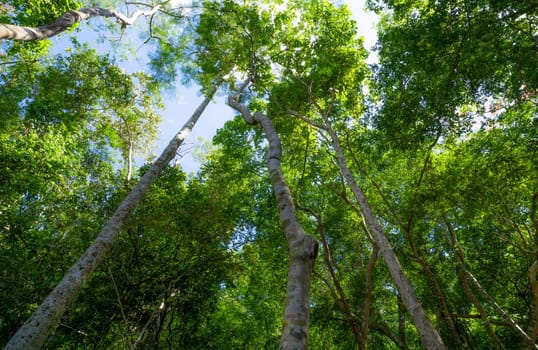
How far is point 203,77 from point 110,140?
7676mm

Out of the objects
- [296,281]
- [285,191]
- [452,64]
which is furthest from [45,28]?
[452,64]

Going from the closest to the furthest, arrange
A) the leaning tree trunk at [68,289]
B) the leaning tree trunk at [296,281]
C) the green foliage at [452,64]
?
the leaning tree trunk at [296,281] < the leaning tree trunk at [68,289] < the green foliage at [452,64]

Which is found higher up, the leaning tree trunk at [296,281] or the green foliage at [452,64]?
the green foliage at [452,64]

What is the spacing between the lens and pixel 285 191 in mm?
3602

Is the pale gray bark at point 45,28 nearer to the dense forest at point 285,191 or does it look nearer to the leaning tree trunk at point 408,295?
the dense forest at point 285,191

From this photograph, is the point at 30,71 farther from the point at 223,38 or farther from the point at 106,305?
the point at 106,305

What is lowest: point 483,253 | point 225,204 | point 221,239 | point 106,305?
point 106,305

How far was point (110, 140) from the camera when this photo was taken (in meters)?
17.2

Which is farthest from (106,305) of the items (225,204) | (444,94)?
(444,94)

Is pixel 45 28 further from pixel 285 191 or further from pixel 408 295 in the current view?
pixel 408 295

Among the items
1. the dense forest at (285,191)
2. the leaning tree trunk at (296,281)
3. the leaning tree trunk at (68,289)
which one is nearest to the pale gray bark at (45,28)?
the dense forest at (285,191)

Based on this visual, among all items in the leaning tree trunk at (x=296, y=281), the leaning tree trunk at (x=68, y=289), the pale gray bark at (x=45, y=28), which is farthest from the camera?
the pale gray bark at (x=45, y=28)

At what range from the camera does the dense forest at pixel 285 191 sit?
643 centimetres

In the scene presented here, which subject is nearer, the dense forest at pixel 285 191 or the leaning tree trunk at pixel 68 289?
the leaning tree trunk at pixel 68 289
